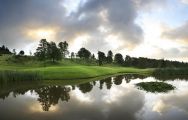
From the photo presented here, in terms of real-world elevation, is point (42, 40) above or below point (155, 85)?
above

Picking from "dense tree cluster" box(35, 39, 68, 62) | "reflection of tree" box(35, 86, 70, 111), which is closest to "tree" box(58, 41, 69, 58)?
"dense tree cluster" box(35, 39, 68, 62)

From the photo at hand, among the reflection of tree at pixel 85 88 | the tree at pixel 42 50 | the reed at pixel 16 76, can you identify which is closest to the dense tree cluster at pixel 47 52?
the tree at pixel 42 50

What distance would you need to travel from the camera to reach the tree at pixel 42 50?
145 m

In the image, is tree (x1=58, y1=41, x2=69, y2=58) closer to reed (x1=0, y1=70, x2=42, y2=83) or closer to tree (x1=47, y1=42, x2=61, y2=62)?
tree (x1=47, y1=42, x2=61, y2=62)

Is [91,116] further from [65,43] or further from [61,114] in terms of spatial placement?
[65,43]

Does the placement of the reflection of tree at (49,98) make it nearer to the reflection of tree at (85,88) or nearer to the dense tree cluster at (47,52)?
the reflection of tree at (85,88)

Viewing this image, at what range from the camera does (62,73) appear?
8244 cm

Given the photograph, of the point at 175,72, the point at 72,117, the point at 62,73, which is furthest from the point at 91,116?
the point at 175,72

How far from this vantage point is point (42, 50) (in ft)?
483

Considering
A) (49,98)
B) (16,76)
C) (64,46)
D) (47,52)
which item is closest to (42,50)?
(47,52)

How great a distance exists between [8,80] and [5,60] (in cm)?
8755

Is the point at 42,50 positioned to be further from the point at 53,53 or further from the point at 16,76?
the point at 16,76

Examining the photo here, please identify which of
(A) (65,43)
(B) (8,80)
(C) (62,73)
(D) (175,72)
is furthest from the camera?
(A) (65,43)

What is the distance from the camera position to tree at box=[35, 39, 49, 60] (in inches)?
5714
